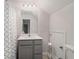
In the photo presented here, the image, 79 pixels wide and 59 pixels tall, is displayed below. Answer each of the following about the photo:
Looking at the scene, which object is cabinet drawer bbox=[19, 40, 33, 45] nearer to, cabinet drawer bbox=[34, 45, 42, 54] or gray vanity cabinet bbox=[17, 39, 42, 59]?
gray vanity cabinet bbox=[17, 39, 42, 59]

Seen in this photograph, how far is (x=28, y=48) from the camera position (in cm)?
333

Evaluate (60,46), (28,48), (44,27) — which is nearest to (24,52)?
(28,48)

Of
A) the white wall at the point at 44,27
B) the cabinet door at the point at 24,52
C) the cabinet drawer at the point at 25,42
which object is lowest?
the cabinet door at the point at 24,52

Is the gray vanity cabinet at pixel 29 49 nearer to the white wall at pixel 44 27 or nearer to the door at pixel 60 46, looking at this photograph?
the door at pixel 60 46

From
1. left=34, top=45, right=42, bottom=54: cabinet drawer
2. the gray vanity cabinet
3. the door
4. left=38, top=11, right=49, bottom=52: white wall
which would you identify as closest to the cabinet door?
the gray vanity cabinet

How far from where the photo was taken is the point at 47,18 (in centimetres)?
422

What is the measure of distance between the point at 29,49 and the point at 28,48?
0.14 ft

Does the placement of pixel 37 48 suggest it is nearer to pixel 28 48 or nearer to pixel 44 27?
pixel 28 48

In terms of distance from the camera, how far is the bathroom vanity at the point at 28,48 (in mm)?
3284

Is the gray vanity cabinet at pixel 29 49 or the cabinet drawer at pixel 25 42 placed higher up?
the cabinet drawer at pixel 25 42

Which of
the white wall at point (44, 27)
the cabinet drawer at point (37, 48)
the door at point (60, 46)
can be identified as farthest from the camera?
the white wall at point (44, 27)

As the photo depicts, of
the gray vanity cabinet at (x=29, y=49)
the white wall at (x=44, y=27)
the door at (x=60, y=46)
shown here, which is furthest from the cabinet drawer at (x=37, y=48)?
the white wall at (x=44, y=27)

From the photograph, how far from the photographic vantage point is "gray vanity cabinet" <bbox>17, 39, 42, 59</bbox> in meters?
3.29
